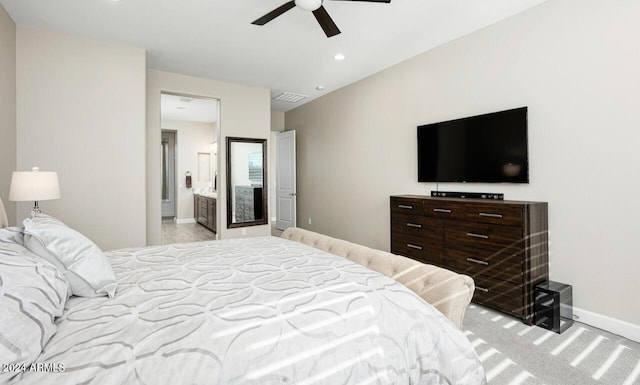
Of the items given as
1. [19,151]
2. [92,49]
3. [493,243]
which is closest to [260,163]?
[92,49]

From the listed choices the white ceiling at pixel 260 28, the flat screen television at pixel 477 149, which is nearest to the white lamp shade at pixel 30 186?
the white ceiling at pixel 260 28

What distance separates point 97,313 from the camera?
1.14 metres

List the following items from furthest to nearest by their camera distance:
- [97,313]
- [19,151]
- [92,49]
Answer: [92,49] < [19,151] < [97,313]

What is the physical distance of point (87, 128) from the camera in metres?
3.52

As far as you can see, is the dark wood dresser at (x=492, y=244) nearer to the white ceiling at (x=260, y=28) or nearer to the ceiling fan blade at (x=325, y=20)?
the white ceiling at (x=260, y=28)

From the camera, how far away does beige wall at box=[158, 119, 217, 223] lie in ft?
27.1

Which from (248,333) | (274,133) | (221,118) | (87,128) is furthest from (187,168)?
(248,333)

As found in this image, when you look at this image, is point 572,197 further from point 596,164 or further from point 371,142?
point 371,142

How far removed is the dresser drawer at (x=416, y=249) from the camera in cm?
329

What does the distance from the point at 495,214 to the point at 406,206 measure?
3.40ft

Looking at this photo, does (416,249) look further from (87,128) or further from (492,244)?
(87,128)

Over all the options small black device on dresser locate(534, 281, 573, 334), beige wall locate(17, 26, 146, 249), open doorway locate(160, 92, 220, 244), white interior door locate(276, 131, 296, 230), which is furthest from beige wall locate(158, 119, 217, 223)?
small black device on dresser locate(534, 281, 573, 334)

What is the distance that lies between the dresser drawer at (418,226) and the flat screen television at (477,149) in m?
0.58

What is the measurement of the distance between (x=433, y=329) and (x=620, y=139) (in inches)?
93.7
